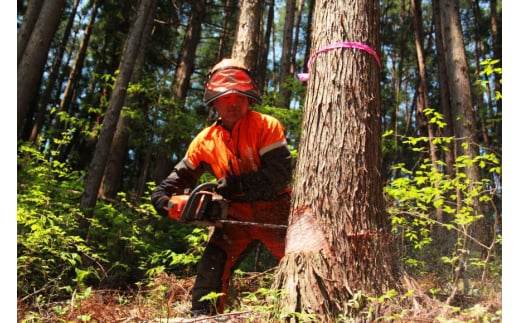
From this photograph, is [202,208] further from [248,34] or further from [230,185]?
[248,34]

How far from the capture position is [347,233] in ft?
8.75

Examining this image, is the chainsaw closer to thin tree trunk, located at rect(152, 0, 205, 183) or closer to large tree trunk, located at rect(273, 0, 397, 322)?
large tree trunk, located at rect(273, 0, 397, 322)

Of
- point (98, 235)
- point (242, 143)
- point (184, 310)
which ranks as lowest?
point (184, 310)

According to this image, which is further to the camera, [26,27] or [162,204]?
[26,27]

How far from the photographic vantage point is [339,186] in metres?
2.73

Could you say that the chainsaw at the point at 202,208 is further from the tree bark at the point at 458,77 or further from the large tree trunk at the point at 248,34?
the tree bark at the point at 458,77

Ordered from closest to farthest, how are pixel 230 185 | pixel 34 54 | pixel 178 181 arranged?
pixel 230 185 → pixel 178 181 → pixel 34 54

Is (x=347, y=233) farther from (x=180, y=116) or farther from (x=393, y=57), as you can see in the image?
(x=393, y=57)

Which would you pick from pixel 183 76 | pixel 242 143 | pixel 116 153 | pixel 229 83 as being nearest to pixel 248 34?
pixel 229 83

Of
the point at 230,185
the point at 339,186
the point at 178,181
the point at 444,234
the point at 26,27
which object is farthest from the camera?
the point at 26,27

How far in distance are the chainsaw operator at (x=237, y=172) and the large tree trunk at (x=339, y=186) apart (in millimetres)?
599

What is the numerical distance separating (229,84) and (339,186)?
1.36 metres

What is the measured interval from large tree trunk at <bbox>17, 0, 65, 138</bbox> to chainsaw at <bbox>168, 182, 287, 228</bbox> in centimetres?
537
